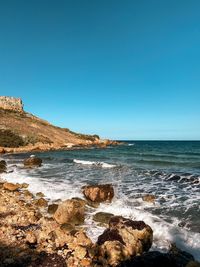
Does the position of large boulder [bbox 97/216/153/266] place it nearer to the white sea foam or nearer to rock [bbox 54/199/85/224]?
the white sea foam

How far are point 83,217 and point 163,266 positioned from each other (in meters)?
5.01

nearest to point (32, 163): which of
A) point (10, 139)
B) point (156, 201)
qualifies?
point (156, 201)

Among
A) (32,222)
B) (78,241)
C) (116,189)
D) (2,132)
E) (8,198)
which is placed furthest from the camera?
(2,132)

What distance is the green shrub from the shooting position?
5946cm

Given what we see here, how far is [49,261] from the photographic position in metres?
7.93

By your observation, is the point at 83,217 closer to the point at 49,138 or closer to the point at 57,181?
the point at 57,181

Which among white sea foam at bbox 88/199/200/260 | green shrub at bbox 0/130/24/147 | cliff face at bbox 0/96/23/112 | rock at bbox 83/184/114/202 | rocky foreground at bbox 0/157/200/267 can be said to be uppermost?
cliff face at bbox 0/96/23/112

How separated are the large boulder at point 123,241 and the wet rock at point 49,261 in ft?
4.20

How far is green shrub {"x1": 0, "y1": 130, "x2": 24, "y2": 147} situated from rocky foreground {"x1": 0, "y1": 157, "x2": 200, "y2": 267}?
1964 inches

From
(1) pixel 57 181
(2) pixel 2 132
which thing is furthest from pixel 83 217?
(2) pixel 2 132

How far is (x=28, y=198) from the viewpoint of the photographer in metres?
15.4

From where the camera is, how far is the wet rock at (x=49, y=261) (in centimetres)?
775

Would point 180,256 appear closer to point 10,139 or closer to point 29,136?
point 10,139

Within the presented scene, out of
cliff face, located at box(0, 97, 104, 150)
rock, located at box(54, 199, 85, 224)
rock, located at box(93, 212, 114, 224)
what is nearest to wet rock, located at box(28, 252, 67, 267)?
rock, located at box(54, 199, 85, 224)
